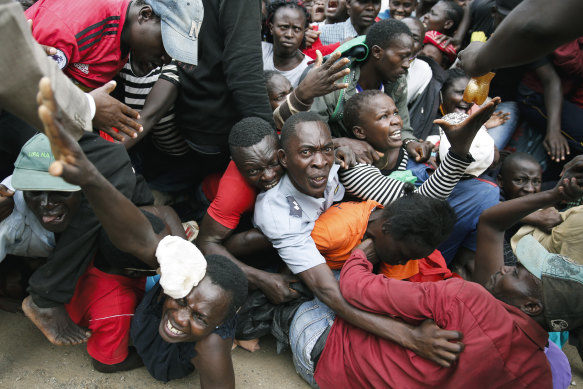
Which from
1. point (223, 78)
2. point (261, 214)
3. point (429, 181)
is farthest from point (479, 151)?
point (223, 78)

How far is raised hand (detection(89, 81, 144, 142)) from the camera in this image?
2.06 m

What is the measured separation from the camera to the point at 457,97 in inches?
162

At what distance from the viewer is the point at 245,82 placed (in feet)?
8.85

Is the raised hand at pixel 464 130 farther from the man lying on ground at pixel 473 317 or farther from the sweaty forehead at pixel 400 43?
the sweaty forehead at pixel 400 43

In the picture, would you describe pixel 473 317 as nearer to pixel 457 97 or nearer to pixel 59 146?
pixel 59 146

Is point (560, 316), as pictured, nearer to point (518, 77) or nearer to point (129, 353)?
point (129, 353)

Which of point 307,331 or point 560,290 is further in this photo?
point 307,331

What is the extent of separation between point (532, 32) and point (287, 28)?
2.48 m

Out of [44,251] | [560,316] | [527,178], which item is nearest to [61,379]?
[44,251]

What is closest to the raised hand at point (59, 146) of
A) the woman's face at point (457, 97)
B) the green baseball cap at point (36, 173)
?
the green baseball cap at point (36, 173)

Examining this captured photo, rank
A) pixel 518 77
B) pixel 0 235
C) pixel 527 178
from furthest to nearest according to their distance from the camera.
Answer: pixel 518 77, pixel 527 178, pixel 0 235

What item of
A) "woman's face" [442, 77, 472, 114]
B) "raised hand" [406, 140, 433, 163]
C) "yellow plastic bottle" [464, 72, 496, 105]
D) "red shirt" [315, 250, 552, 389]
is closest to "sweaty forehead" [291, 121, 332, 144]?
"red shirt" [315, 250, 552, 389]

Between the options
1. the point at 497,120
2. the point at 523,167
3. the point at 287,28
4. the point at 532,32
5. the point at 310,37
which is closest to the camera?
the point at 532,32

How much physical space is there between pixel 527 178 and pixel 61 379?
138 inches
